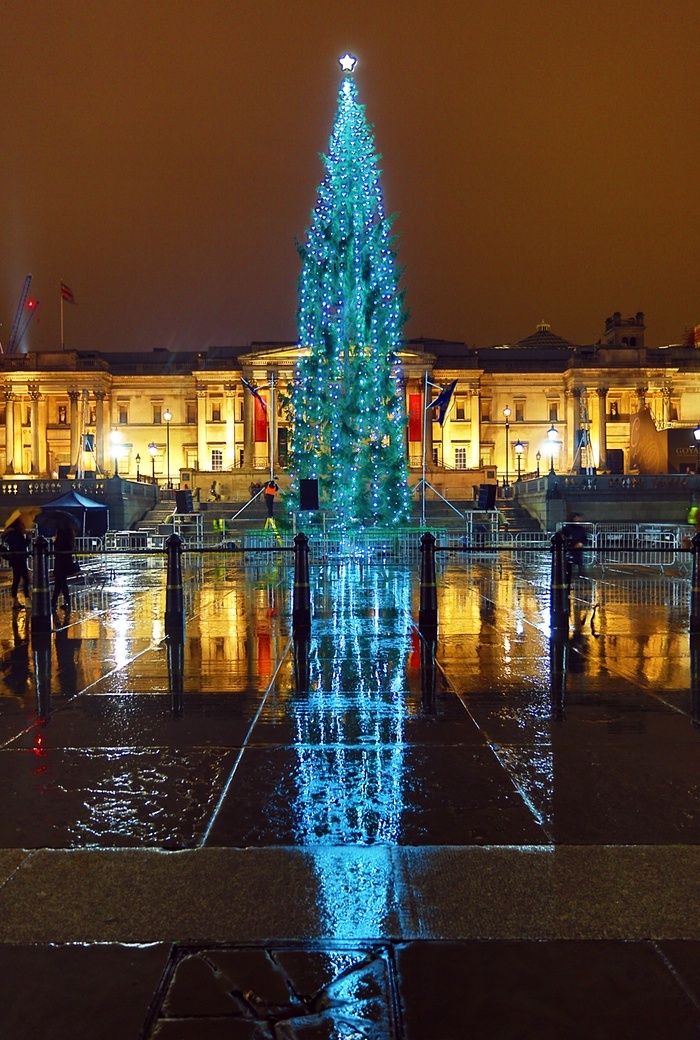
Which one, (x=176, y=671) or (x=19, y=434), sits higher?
(x=19, y=434)

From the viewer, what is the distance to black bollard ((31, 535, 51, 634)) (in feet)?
37.3

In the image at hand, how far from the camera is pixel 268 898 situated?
381cm

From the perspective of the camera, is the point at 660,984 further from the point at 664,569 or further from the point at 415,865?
the point at 664,569

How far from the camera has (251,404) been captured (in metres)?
87.8

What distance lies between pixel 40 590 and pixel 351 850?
27.6 feet

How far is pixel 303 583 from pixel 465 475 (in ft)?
193

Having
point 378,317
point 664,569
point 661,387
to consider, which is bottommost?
point 664,569

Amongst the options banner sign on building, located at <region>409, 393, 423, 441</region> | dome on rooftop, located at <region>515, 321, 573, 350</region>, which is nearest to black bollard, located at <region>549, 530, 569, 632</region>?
banner sign on building, located at <region>409, 393, 423, 441</region>

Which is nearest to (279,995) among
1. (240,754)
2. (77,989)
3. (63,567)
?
(77,989)

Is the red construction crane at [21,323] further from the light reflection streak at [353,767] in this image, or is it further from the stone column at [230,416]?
the light reflection streak at [353,767]

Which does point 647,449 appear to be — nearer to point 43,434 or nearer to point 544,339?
point 43,434

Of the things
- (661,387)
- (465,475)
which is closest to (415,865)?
(465,475)

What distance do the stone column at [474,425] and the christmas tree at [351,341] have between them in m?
62.3

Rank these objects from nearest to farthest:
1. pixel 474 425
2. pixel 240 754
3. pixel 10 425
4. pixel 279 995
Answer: pixel 279 995 → pixel 240 754 → pixel 474 425 → pixel 10 425
